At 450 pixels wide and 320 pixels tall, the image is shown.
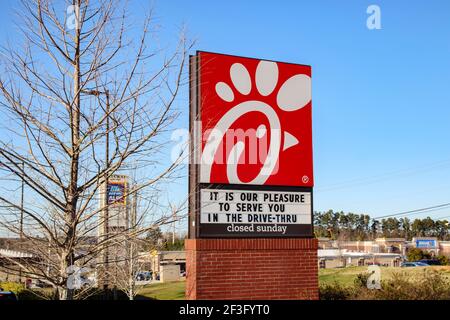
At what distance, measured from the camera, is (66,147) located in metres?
7.34

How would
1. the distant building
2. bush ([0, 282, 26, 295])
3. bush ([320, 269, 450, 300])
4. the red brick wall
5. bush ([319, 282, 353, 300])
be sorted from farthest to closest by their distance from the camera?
the distant building, bush ([0, 282, 26, 295]), bush ([319, 282, 353, 300]), bush ([320, 269, 450, 300]), the red brick wall

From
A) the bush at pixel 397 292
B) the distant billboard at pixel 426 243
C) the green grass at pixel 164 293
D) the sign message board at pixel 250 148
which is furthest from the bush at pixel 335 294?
the distant billboard at pixel 426 243

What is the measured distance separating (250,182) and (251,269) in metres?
1.93

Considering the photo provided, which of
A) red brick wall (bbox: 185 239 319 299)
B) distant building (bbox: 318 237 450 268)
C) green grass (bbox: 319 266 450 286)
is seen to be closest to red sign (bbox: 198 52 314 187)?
red brick wall (bbox: 185 239 319 299)

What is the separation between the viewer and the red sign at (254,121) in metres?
11.1

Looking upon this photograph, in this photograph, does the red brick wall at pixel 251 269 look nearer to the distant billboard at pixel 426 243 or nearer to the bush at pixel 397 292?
the bush at pixel 397 292

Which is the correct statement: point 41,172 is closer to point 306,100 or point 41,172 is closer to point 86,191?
point 86,191

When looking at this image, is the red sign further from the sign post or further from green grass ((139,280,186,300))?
green grass ((139,280,186,300))

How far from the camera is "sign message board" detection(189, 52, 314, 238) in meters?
11.0

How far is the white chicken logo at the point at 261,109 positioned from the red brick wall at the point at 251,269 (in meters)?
1.44

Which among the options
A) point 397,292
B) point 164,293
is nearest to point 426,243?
point 164,293

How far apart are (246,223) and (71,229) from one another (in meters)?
4.98

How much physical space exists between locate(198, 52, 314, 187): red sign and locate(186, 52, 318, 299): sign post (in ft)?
0.08

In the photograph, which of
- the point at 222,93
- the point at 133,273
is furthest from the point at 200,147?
the point at 133,273
